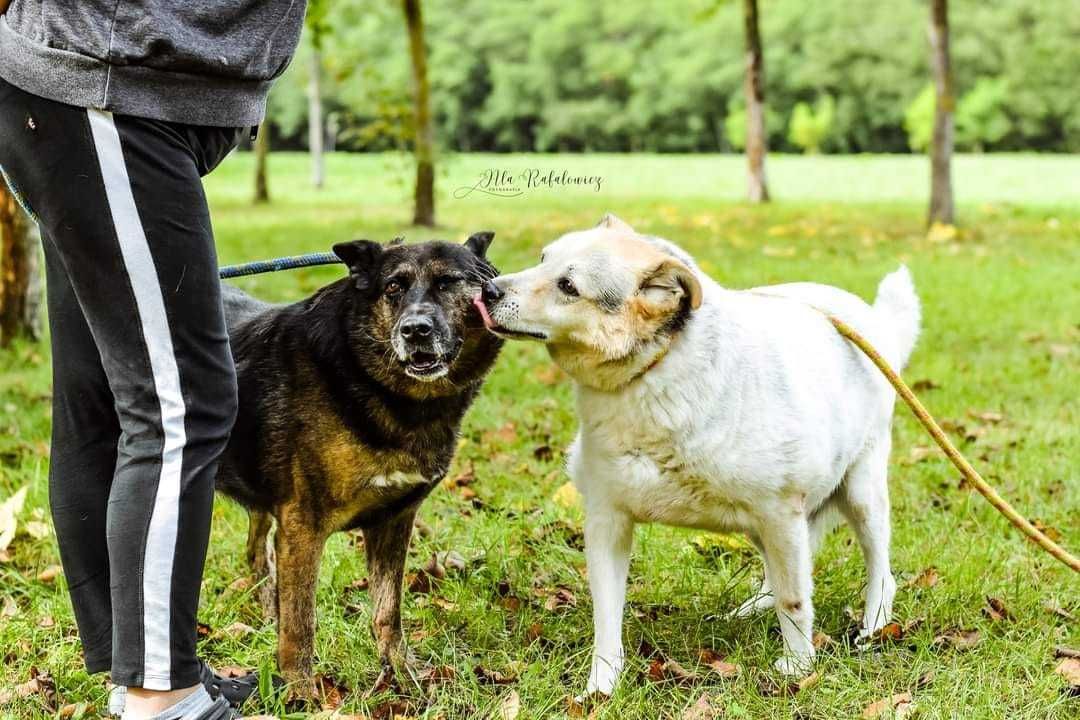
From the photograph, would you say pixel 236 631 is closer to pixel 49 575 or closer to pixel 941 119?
pixel 49 575

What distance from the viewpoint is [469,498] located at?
15.9 feet

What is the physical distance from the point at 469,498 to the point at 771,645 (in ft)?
5.67

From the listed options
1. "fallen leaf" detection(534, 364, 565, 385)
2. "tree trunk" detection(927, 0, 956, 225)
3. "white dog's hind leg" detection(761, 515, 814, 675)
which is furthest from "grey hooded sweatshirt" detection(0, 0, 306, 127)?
"tree trunk" detection(927, 0, 956, 225)

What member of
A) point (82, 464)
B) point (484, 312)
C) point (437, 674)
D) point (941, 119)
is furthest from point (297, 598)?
point (941, 119)

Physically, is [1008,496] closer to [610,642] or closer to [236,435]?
[610,642]

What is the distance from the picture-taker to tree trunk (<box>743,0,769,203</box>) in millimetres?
18719

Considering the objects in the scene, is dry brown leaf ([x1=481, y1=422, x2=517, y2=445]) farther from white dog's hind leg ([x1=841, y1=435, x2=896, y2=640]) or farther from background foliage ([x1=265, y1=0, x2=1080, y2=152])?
background foliage ([x1=265, y1=0, x2=1080, y2=152])

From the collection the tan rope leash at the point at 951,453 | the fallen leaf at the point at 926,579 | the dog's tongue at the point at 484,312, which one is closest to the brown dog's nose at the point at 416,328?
the dog's tongue at the point at 484,312

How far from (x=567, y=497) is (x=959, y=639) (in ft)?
5.79

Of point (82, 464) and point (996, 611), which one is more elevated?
point (82, 464)

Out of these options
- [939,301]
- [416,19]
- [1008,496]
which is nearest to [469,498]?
[1008,496]

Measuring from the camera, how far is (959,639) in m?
3.48

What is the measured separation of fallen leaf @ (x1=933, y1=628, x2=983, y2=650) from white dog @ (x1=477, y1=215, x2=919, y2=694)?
485mm

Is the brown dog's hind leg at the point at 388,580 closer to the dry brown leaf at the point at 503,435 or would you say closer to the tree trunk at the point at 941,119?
the dry brown leaf at the point at 503,435
